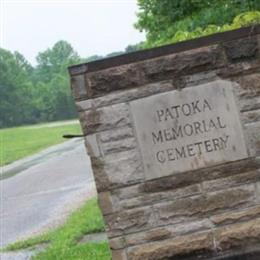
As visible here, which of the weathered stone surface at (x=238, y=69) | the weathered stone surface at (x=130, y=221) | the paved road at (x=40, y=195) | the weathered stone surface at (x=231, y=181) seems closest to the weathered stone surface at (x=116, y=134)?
the weathered stone surface at (x=130, y=221)

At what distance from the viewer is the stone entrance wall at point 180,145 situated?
5.39 m

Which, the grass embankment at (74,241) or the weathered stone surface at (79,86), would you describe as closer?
the weathered stone surface at (79,86)

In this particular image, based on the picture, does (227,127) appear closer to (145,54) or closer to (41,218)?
(145,54)

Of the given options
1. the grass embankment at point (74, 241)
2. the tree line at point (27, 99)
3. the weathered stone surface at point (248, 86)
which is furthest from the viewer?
the tree line at point (27, 99)

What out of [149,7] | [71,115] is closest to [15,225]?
[149,7]

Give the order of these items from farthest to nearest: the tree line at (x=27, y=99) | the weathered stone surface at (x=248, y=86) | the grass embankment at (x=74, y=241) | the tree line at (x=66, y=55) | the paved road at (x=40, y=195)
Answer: the tree line at (x=27, y=99)
the paved road at (x=40, y=195)
the tree line at (x=66, y=55)
the grass embankment at (x=74, y=241)
the weathered stone surface at (x=248, y=86)

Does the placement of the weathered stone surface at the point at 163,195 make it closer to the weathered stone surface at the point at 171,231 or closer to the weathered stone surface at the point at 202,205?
the weathered stone surface at the point at 202,205

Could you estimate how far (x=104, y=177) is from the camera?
5453 millimetres

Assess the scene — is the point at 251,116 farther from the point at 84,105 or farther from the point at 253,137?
the point at 84,105

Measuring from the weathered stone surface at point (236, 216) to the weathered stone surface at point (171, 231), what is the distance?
2.8 inches

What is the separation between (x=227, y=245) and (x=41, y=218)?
685 cm

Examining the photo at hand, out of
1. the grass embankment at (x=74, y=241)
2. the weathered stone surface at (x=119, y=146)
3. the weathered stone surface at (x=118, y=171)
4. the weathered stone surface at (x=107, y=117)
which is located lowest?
the grass embankment at (x=74, y=241)

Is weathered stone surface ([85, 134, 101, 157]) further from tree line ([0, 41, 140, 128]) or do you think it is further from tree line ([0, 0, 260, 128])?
tree line ([0, 41, 140, 128])

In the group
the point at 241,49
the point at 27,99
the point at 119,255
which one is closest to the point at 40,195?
the point at 119,255
